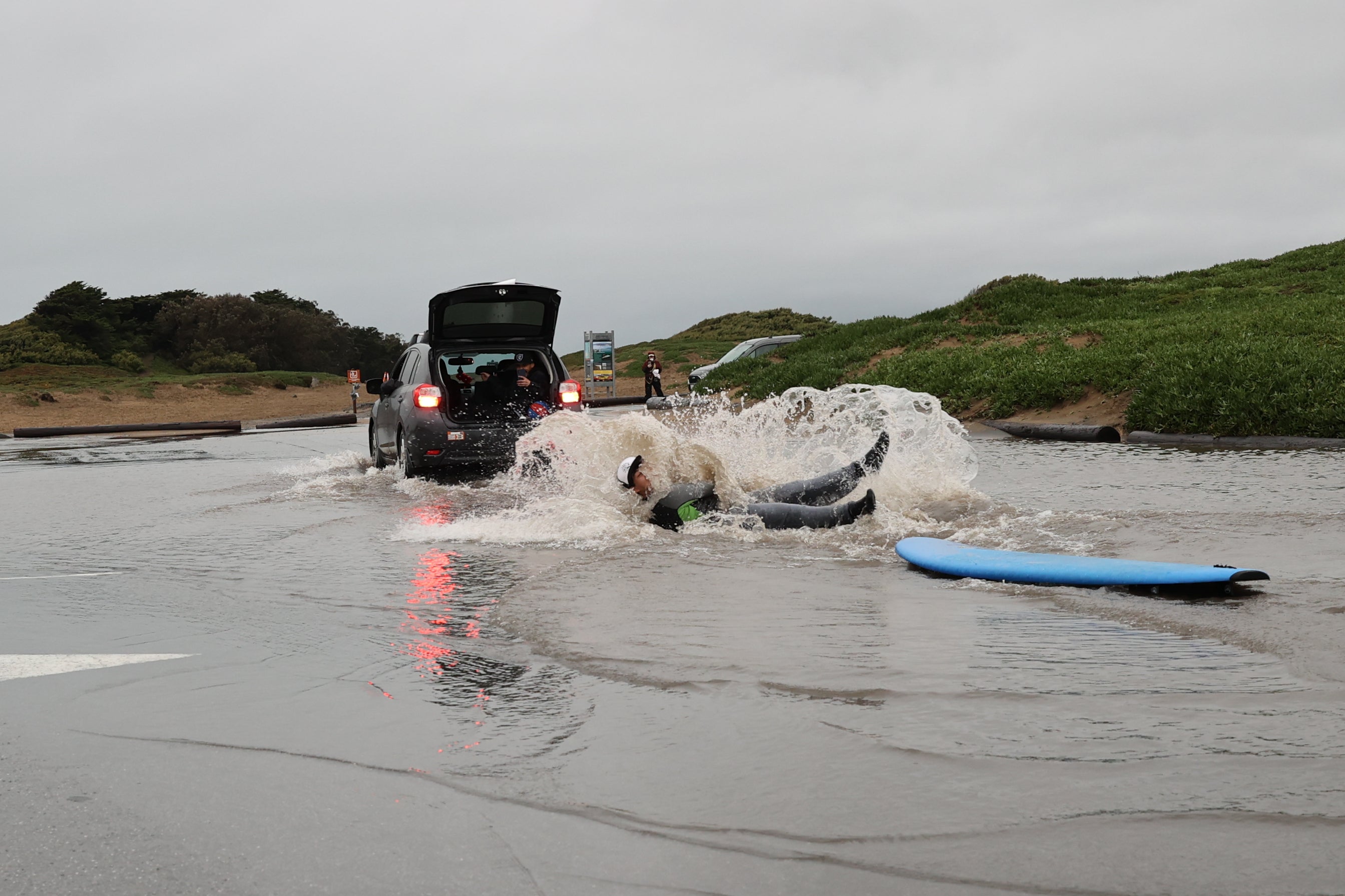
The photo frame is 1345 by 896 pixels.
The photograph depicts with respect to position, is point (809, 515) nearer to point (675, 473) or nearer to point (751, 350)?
point (675, 473)

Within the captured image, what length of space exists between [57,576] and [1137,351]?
1614 cm

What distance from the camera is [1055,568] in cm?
590

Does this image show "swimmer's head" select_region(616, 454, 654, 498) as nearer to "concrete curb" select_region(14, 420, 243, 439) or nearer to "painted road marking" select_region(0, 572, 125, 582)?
"painted road marking" select_region(0, 572, 125, 582)

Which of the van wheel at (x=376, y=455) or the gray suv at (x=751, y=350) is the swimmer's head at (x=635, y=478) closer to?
the van wheel at (x=376, y=455)

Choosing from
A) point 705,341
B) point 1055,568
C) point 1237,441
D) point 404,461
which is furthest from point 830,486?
point 705,341

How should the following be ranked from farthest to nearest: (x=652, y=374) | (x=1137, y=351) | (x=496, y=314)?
(x=652, y=374) < (x=1137, y=351) < (x=496, y=314)

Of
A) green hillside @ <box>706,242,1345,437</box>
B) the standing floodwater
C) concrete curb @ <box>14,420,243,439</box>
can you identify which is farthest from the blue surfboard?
concrete curb @ <box>14,420,243,439</box>

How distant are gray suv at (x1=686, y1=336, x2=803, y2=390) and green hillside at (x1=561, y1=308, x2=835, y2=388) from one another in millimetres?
5666

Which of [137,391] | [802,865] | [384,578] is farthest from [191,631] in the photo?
[137,391]

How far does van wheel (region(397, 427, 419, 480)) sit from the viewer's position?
1150 centimetres

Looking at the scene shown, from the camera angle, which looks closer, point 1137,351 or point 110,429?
point 1137,351

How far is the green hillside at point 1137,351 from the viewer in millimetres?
14414

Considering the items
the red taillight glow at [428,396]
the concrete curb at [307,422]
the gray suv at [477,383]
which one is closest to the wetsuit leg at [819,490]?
the gray suv at [477,383]

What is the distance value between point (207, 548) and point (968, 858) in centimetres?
672
